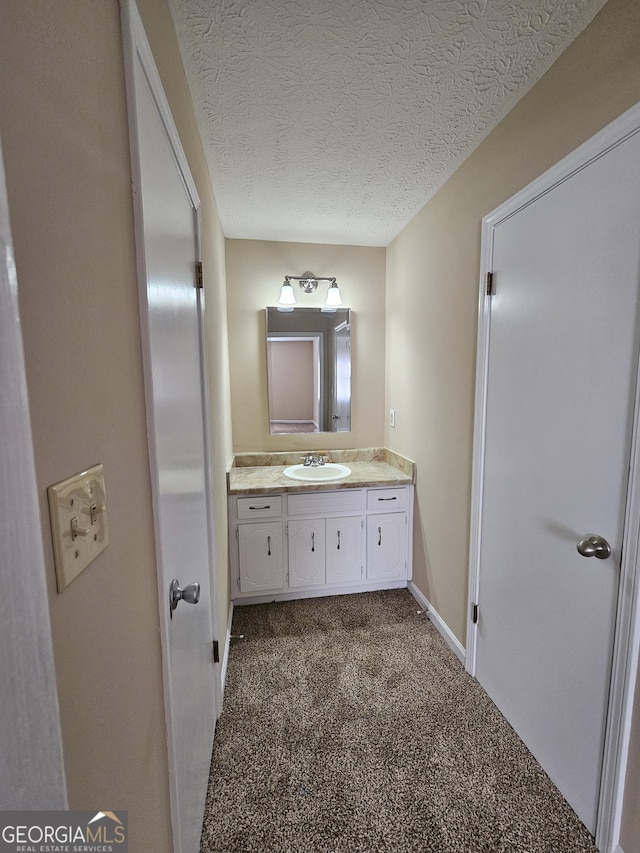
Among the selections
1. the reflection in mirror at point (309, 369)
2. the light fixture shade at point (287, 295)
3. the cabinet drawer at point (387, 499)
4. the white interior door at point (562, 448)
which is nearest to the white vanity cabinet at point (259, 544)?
the cabinet drawer at point (387, 499)

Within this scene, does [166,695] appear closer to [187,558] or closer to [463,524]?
[187,558]

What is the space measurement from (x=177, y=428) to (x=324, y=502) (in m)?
1.43

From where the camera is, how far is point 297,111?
135 cm

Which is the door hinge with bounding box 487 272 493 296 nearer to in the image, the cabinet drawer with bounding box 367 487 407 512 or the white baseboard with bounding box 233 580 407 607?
the cabinet drawer with bounding box 367 487 407 512

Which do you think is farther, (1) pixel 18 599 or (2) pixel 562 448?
(2) pixel 562 448

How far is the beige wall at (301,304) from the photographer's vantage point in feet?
8.32

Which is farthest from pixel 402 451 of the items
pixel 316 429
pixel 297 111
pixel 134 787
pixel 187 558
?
pixel 134 787

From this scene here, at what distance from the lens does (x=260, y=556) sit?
2209 millimetres

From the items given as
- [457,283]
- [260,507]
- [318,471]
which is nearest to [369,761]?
[260,507]

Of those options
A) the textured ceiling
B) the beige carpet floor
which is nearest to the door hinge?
the textured ceiling

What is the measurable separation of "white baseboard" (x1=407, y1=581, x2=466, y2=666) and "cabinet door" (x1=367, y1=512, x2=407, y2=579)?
0.14 m

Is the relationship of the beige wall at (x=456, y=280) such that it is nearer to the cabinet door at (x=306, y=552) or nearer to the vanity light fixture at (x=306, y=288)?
the vanity light fixture at (x=306, y=288)

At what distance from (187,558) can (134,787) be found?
0.49 metres

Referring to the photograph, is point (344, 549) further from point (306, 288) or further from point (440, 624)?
point (306, 288)
